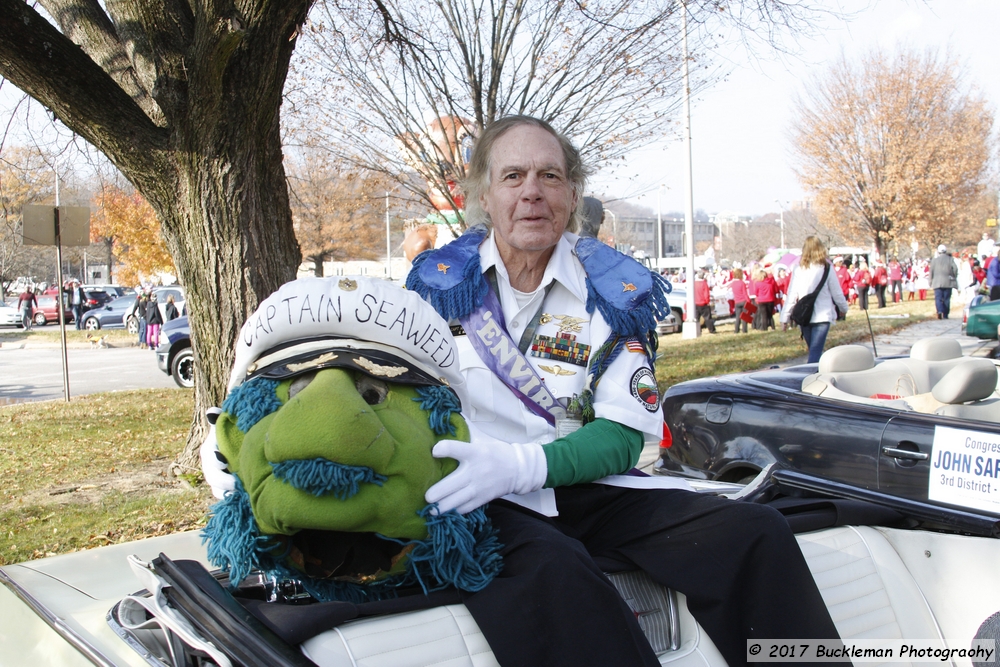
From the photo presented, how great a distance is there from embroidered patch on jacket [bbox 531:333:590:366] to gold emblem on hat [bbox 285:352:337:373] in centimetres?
89

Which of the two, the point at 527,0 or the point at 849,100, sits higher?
the point at 849,100

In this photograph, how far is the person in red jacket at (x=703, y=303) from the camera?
2133cm

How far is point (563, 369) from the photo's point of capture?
8.20 ft

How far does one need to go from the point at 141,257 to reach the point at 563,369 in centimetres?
3173

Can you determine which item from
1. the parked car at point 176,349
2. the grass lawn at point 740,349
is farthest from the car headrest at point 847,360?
the parked car at point 176,349

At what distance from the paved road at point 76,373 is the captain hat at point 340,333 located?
13121 mm

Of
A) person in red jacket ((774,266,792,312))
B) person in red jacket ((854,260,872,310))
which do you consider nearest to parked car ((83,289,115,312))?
person in red jacket ((774,266,792,312))

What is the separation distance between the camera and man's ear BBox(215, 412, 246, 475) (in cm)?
178

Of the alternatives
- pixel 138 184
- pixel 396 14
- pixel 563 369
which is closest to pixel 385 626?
pixel 563 369

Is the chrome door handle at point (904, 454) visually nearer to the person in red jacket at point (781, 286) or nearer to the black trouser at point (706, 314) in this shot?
the black trouser at point (706, 314)

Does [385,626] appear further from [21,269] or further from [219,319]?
[21,269]

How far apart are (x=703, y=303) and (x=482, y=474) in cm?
2057

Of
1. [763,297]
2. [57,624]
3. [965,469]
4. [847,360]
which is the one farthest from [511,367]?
[763,297]

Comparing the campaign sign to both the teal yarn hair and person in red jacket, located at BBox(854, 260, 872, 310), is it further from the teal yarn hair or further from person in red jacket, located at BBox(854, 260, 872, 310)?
person in red jacket, located at BBox(854, 260, 872, 310)
